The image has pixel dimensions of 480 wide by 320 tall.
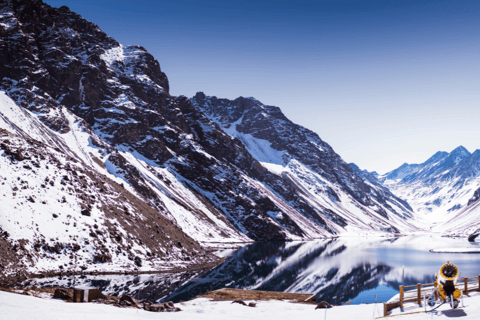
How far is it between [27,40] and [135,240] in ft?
455

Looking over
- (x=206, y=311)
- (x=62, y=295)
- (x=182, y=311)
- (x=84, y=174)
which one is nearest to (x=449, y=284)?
(x=206, y=311)

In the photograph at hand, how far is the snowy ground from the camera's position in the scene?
1744 centimetres

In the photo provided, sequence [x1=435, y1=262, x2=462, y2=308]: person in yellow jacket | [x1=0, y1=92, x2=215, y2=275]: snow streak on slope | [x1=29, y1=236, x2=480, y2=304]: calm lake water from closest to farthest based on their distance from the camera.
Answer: [x1=435, y1=262, x2=462, y2=308]: person in yellow jacket, [x1=0, y1=92, x2=215, y2=275]: snow streak on slope, [x1=29, y1=236, x2=480, y2=304]: calm lake water

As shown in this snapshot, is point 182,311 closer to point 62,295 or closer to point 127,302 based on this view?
point 127,302

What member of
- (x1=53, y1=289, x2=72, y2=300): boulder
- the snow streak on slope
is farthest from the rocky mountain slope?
(x1=53, y1=289, x2=72, y2=300): boulder

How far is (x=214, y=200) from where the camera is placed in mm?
193375

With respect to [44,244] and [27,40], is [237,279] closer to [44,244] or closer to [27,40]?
[44,244]

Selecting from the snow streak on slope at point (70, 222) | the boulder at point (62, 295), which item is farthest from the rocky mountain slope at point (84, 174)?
the boulder at point (62, 295)

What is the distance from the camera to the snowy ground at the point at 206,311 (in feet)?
57.2

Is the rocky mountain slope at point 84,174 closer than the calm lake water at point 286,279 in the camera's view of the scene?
No

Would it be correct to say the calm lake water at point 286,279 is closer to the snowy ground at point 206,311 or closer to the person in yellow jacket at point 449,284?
the snowy ground at point 206,311

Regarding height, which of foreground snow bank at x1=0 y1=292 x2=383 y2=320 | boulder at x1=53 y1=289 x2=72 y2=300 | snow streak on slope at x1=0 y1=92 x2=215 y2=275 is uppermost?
snow streak on slope at x1=0 y1=92 x2=215 y2=275

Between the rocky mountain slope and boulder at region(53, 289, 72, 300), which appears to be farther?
the rocky mountain slope

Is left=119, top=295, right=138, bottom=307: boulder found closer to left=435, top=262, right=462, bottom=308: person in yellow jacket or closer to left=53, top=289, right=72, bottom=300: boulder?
left=53, top=289, right=72, bottom=300: boulder
